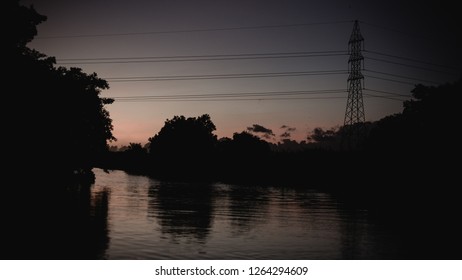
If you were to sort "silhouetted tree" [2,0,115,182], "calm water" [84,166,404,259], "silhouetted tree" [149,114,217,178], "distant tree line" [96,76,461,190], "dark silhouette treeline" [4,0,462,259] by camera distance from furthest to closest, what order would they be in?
1. "silhouetted tree" [149,114,217,178]
2. "distant tree line" [96,76,461,190]
3. "silhouetted tree" [2,0,115,182]
4. "dark silhouette treeline" [4,0,462,259]
5. "calm water" [84,166,404,259]

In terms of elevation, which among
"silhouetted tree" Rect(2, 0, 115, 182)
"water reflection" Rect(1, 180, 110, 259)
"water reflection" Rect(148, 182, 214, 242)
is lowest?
"water reflection" Rect(148, 182, 214, 242)

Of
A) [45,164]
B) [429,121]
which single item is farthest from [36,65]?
[429,121]

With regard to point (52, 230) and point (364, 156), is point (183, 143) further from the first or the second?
point (52, 230)

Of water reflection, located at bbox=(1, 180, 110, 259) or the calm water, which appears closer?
water reflection, located at bbox=(1, 180, 110, 259)

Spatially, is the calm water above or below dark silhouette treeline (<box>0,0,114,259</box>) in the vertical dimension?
below

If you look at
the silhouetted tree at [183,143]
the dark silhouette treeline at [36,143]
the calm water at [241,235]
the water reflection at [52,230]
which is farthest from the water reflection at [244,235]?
the silhouetted tree at [183,143]

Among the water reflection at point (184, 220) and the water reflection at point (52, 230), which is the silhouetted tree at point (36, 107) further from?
the water reflection at point (184, 220)

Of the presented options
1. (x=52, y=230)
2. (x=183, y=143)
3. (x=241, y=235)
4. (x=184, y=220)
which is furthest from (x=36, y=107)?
(x=183, y=143)

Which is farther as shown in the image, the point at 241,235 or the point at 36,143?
the point at 36,143

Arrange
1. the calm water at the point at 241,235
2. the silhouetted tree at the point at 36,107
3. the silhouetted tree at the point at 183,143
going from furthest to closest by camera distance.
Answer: the silhouetted tree at the point at 183,143 → the silhouetted tree at the point at 36,107 → the calm water at the point at 241,235

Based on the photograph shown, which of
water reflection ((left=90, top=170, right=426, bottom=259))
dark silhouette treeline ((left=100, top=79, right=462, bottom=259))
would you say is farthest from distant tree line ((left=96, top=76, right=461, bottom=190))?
water reflection ((left=90, top=170, right=426, bottom=259))

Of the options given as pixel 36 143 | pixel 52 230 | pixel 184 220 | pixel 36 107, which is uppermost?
pixel 36 107

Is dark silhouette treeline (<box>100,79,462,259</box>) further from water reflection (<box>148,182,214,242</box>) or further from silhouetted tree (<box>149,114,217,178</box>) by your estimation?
silhouetted tree (<box>149,114,217,178</box>)
